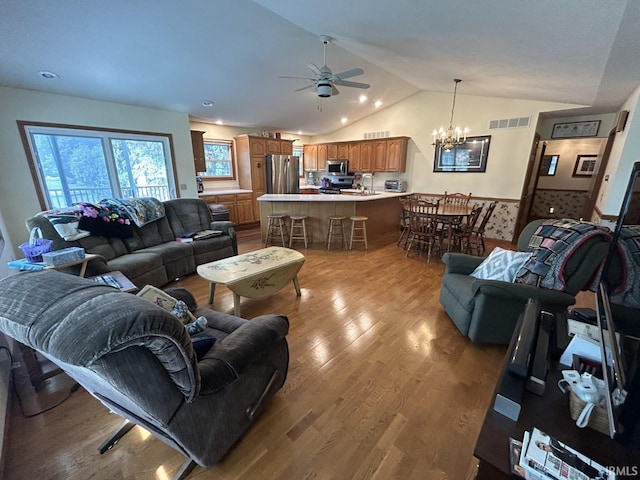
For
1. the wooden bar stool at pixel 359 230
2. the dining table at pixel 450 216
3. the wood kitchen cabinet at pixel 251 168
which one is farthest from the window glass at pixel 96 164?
the dining table at pixel 450 216

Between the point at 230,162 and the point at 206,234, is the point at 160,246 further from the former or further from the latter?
the point at 230,162

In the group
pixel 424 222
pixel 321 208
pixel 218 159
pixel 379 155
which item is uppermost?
pixel 379 155

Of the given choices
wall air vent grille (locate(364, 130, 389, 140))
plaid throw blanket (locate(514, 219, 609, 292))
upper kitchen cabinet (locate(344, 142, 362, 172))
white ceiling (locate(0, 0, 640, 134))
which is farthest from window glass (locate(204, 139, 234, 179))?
Result: plaid throw blanket (locate(514, 219, 609, 292))

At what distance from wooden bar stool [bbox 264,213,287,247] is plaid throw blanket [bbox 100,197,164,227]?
1.82 metres

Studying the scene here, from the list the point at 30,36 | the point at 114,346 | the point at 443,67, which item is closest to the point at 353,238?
the point at 443,67

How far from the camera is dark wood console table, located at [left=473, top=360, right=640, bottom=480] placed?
0.75m

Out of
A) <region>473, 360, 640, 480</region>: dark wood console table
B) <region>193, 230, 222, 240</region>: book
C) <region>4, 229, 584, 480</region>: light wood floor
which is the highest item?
<region>473, 360, 640, 480</region>: dark wood console table

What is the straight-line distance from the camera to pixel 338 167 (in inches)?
300

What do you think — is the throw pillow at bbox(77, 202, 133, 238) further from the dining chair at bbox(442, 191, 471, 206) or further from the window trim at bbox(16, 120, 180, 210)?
the dining chair at bbox(442, 191, 471, 206)

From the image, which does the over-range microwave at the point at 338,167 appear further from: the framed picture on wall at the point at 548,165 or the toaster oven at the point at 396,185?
the framed picture on wall at the point at 548,165

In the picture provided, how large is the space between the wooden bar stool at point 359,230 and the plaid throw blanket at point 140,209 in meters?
3.10

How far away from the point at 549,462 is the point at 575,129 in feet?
21.4

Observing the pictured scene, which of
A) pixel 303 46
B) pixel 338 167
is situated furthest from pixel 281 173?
pixel 303 46

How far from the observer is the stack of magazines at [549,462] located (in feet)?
2.25
